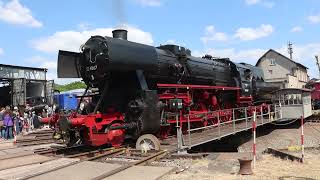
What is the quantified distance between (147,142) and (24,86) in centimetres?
2163

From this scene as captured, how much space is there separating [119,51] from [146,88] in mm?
1639

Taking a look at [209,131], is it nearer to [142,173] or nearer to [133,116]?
[133,116]

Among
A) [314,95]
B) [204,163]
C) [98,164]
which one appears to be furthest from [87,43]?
[314,95]

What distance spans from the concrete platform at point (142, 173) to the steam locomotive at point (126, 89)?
298cm

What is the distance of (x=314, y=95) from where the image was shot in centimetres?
4634

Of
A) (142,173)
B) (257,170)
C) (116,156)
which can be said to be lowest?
(257,170)

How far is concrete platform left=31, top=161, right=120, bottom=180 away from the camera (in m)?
9.15

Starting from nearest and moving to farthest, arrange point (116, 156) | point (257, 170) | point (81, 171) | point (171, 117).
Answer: point (81, 171) → point (257, 170) → point (116, 156) → point (171, 117)

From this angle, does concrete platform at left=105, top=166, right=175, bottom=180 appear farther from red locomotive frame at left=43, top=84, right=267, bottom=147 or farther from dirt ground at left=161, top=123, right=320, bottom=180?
red locomotive frame at left=43, top=84, right=267, bottom=147

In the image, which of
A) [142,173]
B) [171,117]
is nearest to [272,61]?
[171,117]

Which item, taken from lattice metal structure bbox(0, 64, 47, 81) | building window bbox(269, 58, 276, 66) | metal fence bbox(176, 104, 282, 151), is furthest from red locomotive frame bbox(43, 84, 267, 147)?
building window bbox(269, 58, 276, 66)

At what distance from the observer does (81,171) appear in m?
9.80

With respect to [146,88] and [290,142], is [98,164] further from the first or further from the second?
[290,142]

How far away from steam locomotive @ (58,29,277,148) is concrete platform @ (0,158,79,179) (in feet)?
4.73
